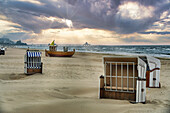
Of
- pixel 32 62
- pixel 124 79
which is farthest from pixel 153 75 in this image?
pixel 32 62

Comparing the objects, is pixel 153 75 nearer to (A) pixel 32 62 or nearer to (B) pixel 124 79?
(B) pixel 124 79

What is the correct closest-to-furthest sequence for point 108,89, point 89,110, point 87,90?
point 89,110 < point 108,89 < point 87,90

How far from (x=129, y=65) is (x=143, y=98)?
1225 mm

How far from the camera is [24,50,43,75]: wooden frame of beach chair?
32.7ft

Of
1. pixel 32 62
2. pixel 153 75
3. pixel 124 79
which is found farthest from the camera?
pixel 32 62

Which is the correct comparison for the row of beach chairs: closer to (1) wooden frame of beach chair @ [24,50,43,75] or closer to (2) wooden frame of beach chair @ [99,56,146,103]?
(2) wooden frame of beach chair @ [99,56,146,103]

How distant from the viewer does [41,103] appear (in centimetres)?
464

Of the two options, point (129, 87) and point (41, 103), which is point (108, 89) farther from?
point (41, 103)

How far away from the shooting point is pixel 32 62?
10.3m

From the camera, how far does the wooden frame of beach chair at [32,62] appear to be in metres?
9.97

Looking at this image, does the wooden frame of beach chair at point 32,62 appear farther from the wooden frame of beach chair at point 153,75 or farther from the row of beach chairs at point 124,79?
the wooden frame of beach chair at point 153,75

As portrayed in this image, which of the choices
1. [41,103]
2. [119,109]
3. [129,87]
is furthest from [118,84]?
[41,103]

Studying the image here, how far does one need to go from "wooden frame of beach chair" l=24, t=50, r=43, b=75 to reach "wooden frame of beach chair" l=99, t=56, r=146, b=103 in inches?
244

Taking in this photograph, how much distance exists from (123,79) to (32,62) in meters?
7.09
